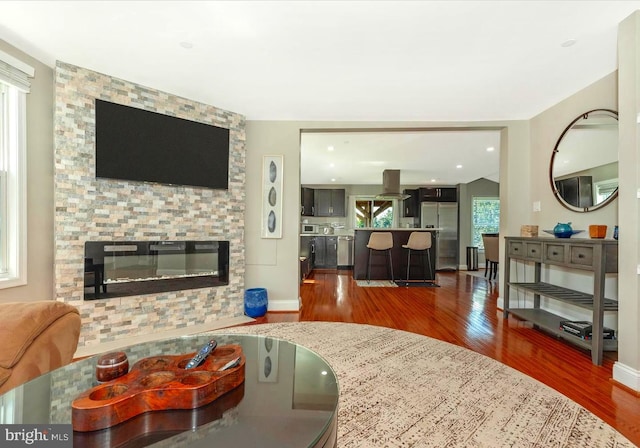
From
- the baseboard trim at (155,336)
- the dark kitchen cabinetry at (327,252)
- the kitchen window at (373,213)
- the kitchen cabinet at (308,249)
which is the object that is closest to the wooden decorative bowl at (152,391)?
the baseboard trim at (155,336)

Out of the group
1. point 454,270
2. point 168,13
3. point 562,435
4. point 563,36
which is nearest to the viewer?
point 562,435

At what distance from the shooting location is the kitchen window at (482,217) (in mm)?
8172

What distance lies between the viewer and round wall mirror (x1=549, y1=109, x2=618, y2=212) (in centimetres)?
260

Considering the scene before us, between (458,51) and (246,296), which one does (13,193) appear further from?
(458,51)

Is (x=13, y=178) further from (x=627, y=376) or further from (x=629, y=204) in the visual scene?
(x=627, y=376)

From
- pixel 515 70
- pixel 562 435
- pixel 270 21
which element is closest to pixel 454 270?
pixel 515 70

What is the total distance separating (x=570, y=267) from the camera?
8.45ft

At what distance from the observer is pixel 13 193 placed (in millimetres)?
2299

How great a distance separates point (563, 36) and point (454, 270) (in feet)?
21.7

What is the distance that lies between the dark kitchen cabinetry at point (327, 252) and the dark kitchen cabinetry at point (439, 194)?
2.85 m

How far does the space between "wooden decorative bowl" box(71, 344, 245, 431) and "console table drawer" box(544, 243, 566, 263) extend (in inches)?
115

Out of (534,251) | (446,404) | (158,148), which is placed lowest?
(446,404)

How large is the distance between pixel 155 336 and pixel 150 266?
2.23ft

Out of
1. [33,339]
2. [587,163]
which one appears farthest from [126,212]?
[587,163]
